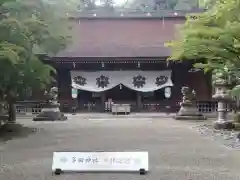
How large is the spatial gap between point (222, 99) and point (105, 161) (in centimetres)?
934

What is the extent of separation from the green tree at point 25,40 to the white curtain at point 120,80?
9484mm

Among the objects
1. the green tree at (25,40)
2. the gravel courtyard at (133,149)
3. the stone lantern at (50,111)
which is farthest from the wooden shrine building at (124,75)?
the gravel courtyard at (133,149)

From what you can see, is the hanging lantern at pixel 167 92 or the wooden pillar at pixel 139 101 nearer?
the hanging lantern at pixel 167 92

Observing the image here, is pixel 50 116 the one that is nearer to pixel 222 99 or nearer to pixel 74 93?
pixel 74 93

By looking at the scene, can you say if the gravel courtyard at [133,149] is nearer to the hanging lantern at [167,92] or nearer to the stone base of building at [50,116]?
the stone base of building at [50,116]

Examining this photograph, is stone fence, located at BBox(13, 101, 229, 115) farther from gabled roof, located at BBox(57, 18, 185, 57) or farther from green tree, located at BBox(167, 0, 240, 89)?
green tree, located at BBox(167, 0, 240, 89)

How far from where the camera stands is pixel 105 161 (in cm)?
699

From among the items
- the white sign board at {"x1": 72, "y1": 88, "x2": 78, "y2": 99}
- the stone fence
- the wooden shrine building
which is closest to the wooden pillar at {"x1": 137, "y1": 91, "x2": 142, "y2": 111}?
the wooden shrine building

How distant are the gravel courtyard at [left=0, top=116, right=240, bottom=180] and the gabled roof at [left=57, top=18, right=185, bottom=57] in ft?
34.0

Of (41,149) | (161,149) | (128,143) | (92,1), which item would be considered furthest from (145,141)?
(92,1)

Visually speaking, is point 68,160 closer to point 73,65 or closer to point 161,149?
point 161,149

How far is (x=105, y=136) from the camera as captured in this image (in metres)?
12.8

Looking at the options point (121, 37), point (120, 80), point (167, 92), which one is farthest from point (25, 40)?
point (121, 37)

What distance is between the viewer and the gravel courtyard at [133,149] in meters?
7.17
